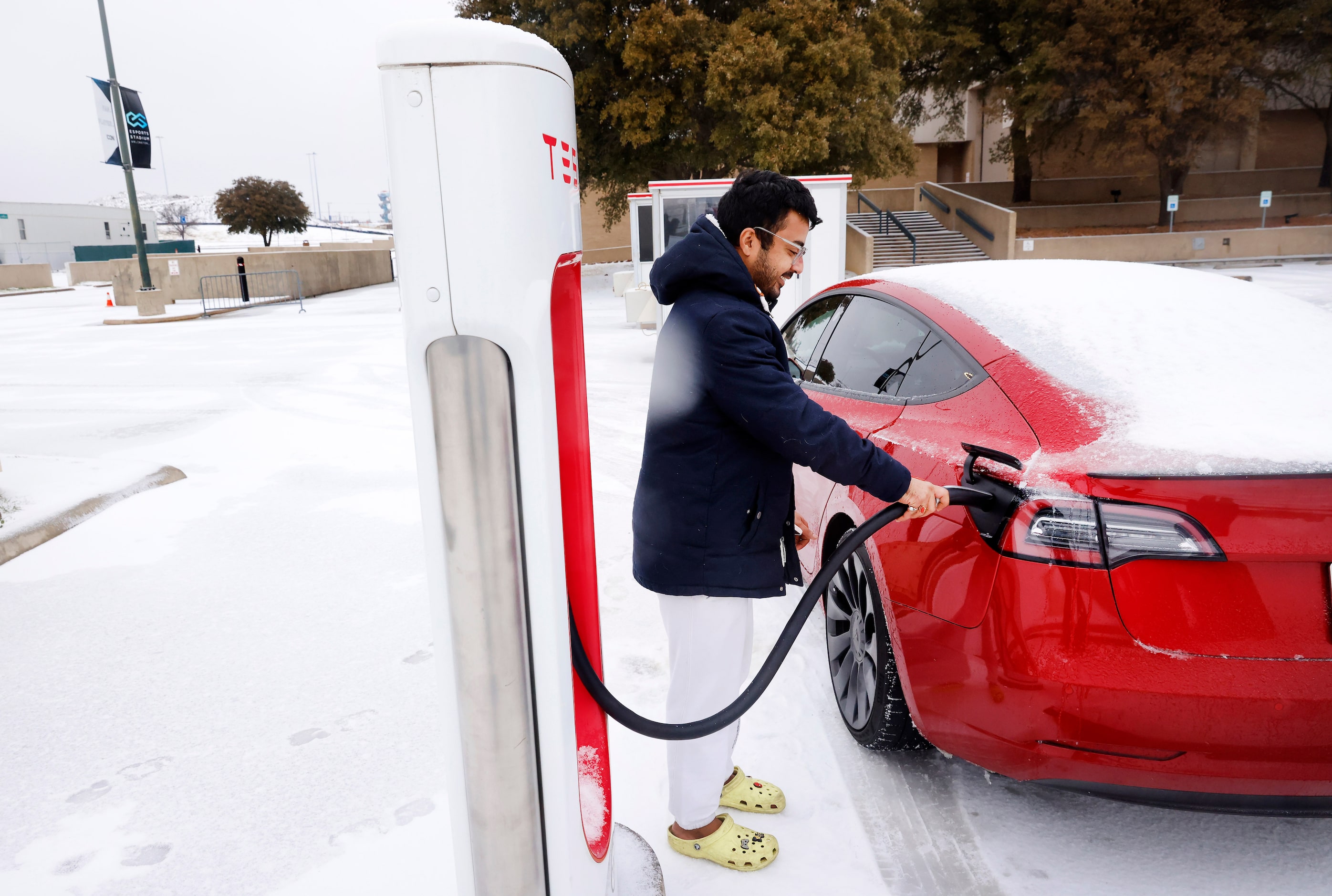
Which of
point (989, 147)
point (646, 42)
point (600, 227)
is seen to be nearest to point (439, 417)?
point (646, 42)

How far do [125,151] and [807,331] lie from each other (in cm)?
2559

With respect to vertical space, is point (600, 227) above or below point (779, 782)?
above

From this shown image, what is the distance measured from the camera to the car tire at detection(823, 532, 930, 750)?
2.65 metres

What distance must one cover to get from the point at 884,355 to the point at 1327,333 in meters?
1.34

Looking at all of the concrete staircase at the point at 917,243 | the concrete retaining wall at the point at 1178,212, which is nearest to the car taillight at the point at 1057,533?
the concrete staircase at the point at 917,243

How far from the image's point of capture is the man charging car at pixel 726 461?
6.72ft

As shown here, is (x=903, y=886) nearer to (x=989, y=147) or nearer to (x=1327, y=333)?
(x=1327, y=333)

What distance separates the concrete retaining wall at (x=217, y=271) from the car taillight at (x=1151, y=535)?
24.5 metres

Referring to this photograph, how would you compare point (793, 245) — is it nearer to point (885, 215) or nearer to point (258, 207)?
point (885, 215)

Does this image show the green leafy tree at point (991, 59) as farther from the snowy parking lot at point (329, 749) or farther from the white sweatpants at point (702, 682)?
the white sweatpants at point (702, 682)

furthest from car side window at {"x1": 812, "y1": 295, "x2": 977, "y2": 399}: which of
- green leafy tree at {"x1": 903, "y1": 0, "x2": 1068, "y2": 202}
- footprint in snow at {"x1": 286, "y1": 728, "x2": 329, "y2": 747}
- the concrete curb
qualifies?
green leafy tree at {"x1": 903, "y1": 0, "x2": 1068, "y2": 202}

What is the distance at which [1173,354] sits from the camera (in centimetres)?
236

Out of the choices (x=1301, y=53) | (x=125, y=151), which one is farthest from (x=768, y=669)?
(x=1301, y=53)

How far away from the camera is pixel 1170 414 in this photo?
82.5 inches
